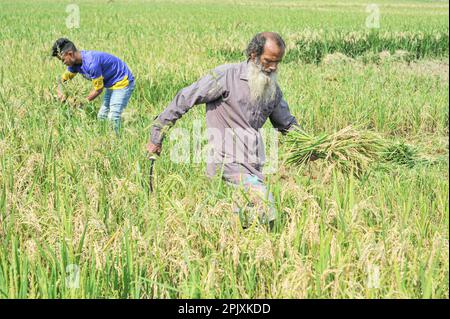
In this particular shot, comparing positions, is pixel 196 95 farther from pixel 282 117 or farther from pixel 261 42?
pixel 282 117

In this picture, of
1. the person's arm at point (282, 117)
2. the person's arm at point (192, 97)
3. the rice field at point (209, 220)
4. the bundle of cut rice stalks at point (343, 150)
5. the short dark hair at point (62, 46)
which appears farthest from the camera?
the short dark hair at point (62, 46)

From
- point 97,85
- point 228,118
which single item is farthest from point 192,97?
point 97,85

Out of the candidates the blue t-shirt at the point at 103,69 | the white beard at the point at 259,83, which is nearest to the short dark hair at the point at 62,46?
the blue t-shirt at the point at 103,69

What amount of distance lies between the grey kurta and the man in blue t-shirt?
1.83 meters

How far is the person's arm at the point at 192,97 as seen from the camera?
10.8 ft

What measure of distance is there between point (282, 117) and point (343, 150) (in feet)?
1.75

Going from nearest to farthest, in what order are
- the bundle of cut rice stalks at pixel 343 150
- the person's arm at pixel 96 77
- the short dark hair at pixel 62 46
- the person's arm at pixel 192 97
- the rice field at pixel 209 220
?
the rice field at pixel 209 220 → the bundle of cut rice stalks at pixel 343 150 → the person's arm at pixel 192 97 → the short dark hair at pixel 62 46 → the person's arm at pixel 96 77

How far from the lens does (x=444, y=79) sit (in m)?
8.38

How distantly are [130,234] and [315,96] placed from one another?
4.27m

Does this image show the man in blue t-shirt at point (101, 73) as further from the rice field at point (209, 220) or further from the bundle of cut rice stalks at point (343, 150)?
the bundle of cut rice stalks at point (343, 150)

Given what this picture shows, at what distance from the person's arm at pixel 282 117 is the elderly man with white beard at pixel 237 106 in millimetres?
96

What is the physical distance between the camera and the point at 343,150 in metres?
3.18

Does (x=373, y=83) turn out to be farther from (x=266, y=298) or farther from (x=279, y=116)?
(x=266, y=298)

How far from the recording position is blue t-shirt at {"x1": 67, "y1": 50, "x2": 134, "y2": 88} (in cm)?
529
